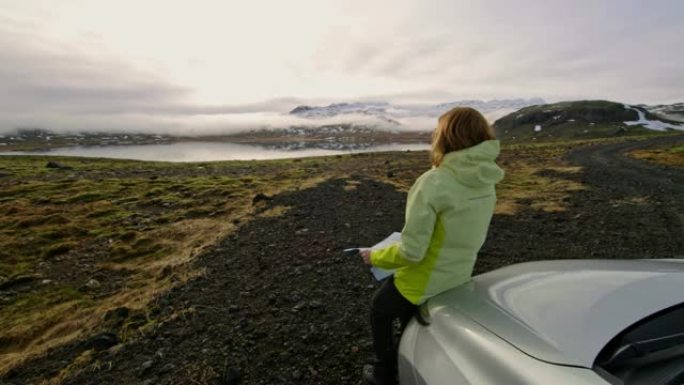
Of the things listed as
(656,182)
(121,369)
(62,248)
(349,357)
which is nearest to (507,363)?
(349,357)

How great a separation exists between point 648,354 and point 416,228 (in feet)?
5.69

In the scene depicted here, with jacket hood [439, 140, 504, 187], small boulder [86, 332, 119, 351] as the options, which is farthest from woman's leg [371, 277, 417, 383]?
small boulder [86, 332, 119, 351]

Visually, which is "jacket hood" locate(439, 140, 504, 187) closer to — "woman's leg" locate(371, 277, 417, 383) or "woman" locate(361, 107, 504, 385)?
"woman" locate(361, 107, 504, 385)

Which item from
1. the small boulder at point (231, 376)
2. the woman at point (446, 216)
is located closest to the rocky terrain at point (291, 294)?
the small boulder at point (231, 376)

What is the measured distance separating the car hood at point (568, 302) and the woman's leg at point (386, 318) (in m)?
0.39

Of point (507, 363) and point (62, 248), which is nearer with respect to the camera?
point (507, 363)

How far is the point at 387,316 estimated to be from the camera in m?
4.07

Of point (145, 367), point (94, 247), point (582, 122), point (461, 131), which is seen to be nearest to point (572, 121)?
point (582, 122)

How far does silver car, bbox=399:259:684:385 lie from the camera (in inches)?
89.3

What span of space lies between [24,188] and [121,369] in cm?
2933

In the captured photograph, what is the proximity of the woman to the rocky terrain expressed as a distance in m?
1.94

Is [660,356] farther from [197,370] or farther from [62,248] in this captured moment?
[62,248]

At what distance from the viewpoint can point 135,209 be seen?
19.6 metres

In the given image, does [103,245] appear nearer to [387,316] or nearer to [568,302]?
[387,316]
